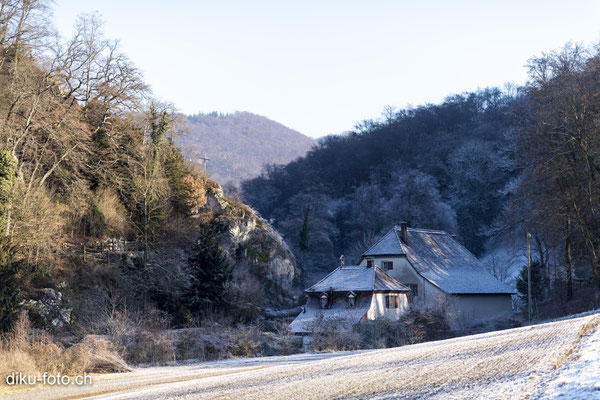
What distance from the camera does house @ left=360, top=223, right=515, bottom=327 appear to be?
49406 millimetres

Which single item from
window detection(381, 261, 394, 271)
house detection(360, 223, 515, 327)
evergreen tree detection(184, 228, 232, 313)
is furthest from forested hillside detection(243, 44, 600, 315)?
evergreen tree detection(184, 228, 232, 313)

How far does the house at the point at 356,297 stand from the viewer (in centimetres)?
3926

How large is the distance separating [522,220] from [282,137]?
522ft

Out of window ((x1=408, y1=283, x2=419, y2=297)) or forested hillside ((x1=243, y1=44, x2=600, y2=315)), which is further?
window ((x1=408, y1=283, x2=419, y2=297))

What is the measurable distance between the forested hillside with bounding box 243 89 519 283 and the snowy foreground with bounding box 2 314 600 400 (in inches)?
2085

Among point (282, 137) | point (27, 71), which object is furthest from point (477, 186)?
point (282, 137)

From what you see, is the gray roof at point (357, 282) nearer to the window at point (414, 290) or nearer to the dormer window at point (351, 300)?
the dormer window at point (351, 300)

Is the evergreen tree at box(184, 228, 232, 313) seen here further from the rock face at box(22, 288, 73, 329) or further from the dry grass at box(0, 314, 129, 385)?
the dry grass at box(0, 314, 129, 385)

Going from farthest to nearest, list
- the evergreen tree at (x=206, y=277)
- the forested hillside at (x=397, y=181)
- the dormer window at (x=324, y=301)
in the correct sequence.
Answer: the forested hillside at (x=397, y=181) → the dormer window at (x=324, y=301) → the evergreen tree at (x=206, y=277)

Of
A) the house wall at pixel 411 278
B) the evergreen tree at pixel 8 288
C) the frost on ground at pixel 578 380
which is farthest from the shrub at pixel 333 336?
the house wall at pixel 411 278

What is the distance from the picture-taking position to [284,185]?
315 ft

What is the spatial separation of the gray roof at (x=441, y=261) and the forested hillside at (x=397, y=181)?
39.0ft

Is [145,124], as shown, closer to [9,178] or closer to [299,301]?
[9,178]

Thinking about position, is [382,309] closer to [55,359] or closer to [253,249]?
[253,249]
